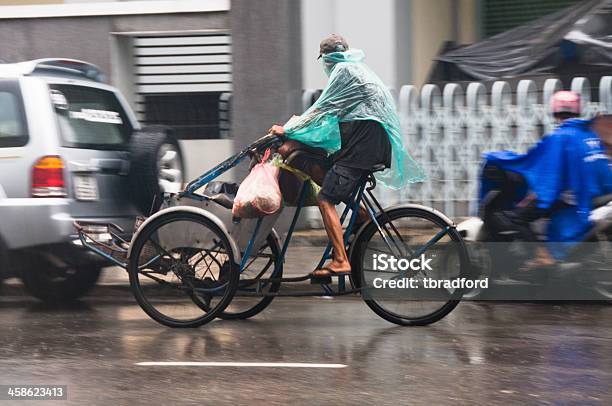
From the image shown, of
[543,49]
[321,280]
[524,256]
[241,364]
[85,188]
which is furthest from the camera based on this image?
[543,49]

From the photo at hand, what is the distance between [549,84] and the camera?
1140 centimetres

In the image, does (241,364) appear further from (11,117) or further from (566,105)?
(566,105)

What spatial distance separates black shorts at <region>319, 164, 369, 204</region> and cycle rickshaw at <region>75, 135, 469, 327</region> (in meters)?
0.12

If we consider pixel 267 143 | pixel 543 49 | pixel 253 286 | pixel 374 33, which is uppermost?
pixel 374 33

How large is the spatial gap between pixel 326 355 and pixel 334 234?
1.02 meters

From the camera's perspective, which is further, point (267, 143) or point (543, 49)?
point (543, 49)

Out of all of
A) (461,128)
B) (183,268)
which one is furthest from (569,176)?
(461,128)

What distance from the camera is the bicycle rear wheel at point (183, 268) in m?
7.43

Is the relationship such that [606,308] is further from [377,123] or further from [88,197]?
[88,197]

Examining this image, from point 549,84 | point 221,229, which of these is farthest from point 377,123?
point 549,84

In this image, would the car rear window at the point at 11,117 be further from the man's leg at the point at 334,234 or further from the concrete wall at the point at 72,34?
the concrete wall at the point at 72,34

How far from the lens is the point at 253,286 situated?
7570mm

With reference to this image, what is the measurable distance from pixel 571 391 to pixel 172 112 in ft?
27.5

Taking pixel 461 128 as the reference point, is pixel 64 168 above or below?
above
